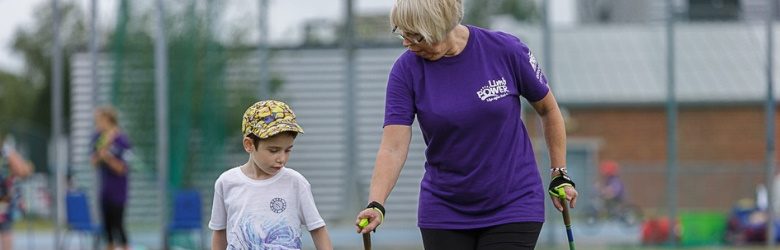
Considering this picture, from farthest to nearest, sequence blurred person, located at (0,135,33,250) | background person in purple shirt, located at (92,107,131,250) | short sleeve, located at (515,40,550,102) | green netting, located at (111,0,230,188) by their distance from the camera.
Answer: green netting, located at (111,0,230,188), background person in purple shirt, located at (92,107,131,250), blurred person, located at (0,135,33,250), short sleeve, located at (515,40,550,102)

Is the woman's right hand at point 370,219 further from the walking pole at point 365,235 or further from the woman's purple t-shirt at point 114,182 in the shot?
the woman's purple t-shirt at point 114,182

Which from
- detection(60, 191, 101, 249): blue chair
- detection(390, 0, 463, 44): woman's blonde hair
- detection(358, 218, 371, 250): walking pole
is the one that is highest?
detection(390, 0, 463, 44): woman's blonde hair

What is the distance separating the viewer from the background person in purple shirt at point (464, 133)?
197 inches

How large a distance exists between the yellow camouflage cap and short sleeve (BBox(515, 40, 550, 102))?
0.78 meters

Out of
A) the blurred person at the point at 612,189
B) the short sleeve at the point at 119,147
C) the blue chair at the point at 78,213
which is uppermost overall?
the short sleeve at the point at 119,147

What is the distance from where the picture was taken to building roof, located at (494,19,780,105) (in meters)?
27.3

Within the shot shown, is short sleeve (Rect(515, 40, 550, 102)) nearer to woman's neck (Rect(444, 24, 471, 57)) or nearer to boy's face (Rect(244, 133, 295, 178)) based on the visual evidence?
woman's neck (Rect(444, 24, 471, 57))

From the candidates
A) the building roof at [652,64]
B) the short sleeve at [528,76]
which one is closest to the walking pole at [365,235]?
the short sleeve at [528,76]

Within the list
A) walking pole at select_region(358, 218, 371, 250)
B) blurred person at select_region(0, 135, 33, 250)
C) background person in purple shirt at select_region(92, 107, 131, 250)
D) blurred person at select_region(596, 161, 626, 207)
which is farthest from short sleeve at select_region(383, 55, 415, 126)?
blurred person at select_region(596, 161, 626, 207)

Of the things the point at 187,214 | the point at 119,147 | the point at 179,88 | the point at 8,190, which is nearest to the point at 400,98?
the point at 8,190

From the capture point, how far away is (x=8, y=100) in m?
53.4

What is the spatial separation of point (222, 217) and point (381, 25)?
1043cm

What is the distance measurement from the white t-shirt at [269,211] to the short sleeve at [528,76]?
2.81ft

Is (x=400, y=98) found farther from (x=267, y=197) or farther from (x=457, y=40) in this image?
(x=267, y=197)
